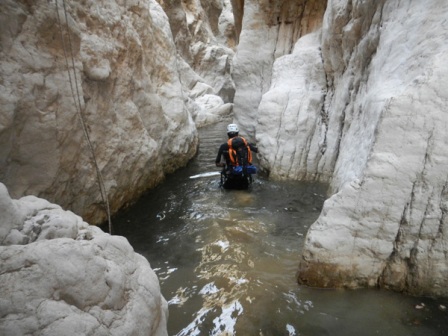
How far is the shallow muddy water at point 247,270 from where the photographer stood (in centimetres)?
325

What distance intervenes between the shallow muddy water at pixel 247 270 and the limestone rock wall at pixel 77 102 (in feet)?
3.36

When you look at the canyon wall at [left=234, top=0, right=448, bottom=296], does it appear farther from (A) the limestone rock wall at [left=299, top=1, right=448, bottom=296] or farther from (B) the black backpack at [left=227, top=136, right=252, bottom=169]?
(B) the black backpack at [left=227, top=136, right=252, bottom=169]

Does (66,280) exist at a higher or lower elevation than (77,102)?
lower

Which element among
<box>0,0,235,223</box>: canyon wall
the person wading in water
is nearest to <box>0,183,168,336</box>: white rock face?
<box>0,0,235,223</box>: canyon wall

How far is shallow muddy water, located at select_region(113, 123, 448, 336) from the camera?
10.6 ft

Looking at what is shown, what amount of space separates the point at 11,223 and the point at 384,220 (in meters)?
3.52

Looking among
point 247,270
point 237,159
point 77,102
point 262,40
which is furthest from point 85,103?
point 262,40

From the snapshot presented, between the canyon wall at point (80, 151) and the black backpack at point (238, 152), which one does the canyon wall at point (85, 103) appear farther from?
the black backpack at point (238, 152)

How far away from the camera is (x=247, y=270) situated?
13.9 feet

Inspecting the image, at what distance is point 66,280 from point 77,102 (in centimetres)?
329

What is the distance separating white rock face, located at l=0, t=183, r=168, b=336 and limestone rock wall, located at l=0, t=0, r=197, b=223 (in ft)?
5.78

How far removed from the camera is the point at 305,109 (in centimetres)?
814

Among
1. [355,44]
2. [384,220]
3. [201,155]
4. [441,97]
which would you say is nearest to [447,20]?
[441,97]

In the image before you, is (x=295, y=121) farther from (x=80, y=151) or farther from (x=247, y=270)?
(x=80, y=151)
